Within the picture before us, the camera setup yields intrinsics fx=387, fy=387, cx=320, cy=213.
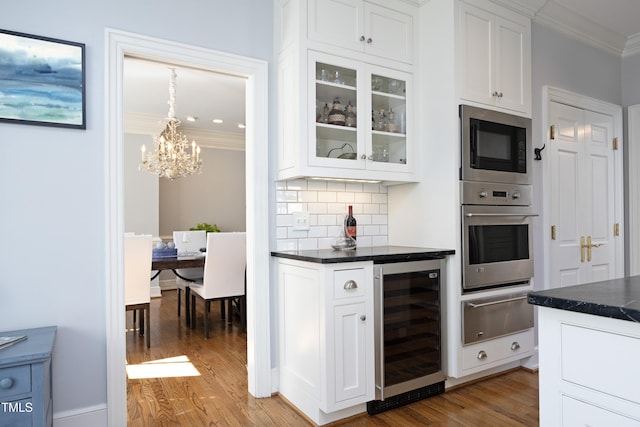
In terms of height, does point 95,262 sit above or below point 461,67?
below

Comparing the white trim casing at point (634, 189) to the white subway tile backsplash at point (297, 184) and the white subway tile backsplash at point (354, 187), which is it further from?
the white subway tile backsplash at point (297, 184)

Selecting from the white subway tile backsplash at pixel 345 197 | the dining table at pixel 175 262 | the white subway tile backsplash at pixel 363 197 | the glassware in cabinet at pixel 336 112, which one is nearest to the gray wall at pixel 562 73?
the white subway tile backsplash at pixel 363 197

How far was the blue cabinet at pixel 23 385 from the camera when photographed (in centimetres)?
153

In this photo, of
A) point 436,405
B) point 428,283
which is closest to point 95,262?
point 428,283

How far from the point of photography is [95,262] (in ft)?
6.73

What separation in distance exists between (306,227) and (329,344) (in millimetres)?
892

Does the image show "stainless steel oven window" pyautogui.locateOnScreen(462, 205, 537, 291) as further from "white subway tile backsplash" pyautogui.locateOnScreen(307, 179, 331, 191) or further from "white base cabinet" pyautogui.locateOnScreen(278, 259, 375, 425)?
"white subway tile backsplash" pyautogui.locateOnScreen(307, 179, 331, 191)

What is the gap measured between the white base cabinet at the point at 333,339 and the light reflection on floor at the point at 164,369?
42.0 inches

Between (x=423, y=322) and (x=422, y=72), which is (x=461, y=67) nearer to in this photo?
(x=422, y=72)

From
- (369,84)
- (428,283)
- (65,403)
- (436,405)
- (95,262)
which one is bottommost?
(436,405)

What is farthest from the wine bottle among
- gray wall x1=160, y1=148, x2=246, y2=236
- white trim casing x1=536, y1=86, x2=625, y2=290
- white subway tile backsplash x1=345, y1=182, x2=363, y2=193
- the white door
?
gray wall x1=160, y1=148, x2=246, y2=236

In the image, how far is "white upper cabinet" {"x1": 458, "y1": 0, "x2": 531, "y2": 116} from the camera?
2.66 metres

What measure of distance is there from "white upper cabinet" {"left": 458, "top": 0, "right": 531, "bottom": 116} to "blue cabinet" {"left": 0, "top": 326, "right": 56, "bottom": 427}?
9.04 ft

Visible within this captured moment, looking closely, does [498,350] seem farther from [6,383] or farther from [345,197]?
[6,383]
